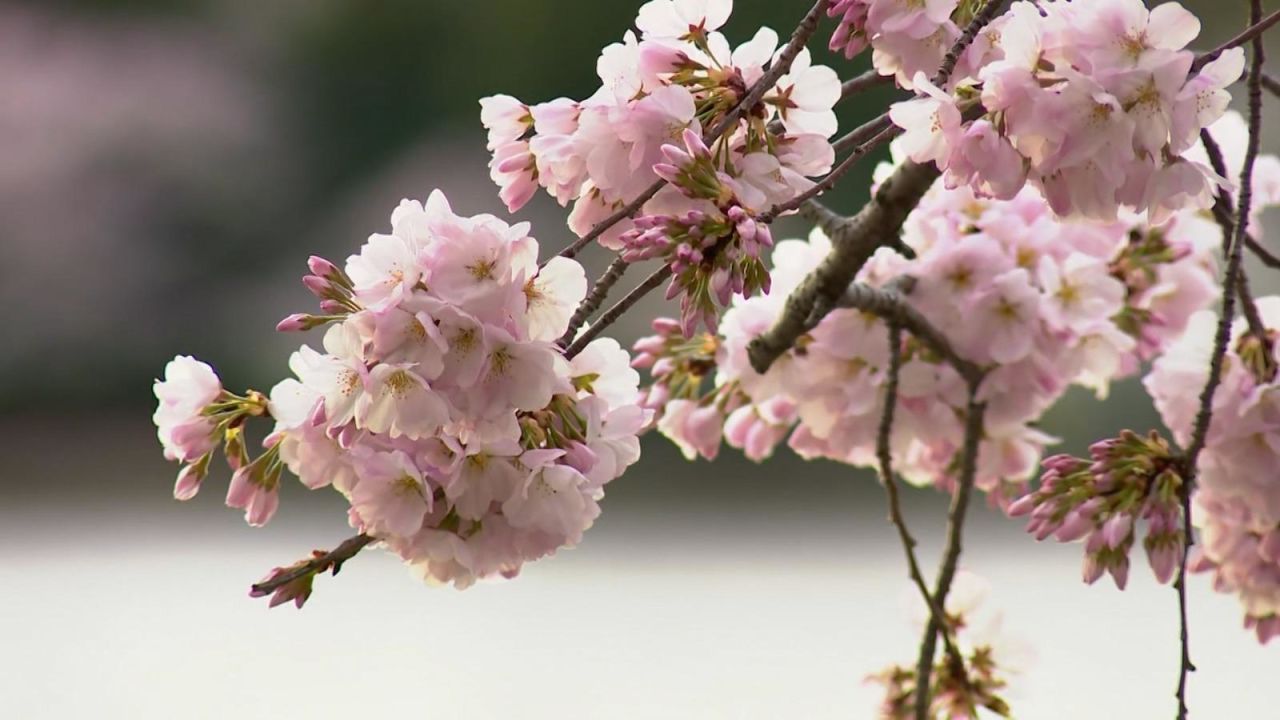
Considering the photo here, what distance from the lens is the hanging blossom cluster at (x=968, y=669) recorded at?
749 millimetres

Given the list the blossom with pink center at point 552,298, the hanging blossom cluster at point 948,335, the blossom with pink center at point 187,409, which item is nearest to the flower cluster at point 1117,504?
the hanging blossom cluster at point 948,335

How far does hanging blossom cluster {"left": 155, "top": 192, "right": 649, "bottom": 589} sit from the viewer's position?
42 cm

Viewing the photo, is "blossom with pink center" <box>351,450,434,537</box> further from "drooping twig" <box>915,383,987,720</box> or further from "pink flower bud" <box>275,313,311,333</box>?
"drooping twig" <box>915,383,987,720</box>

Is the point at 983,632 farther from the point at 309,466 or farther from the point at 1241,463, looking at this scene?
the point at 309,466

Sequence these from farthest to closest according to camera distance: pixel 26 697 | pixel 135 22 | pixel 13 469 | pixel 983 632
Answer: pixel 135 22 → pixel 13 469 → pixel 26 697 → pixel 983 632

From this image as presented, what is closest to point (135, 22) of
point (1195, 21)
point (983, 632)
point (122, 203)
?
point (122, 203)

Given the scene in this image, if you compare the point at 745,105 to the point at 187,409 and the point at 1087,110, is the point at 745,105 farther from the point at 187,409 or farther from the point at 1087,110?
the point at 187,409

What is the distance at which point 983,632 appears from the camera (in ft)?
2.66

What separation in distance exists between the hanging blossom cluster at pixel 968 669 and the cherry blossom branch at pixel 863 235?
0.27 metres

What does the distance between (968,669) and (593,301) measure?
455 millimetres

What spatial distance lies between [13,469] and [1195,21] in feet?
8.40

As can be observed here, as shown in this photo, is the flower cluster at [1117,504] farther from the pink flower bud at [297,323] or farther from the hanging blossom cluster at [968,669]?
the pink flower bud at [297,323]

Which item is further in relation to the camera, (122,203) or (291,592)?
(122,203)

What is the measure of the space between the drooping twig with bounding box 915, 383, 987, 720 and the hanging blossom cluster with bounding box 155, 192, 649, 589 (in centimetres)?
27
